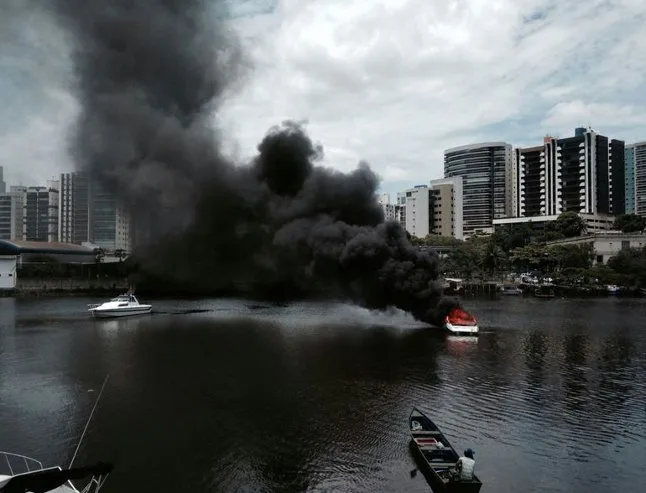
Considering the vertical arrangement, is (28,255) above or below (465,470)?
above

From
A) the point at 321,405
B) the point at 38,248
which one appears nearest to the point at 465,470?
the point at 321,405

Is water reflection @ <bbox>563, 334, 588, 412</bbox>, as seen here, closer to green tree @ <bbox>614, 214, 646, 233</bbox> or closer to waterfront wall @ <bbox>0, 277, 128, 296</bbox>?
waterfront wall @ <bbox>0, 277, 128, 296</bbox>

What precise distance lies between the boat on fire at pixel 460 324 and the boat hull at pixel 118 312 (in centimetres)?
5092

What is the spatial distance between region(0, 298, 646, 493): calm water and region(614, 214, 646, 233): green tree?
130748 millimetres

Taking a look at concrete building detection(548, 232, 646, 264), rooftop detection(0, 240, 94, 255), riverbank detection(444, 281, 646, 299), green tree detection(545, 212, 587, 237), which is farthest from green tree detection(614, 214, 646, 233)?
rooftop detection(0, 240, 94, 255)

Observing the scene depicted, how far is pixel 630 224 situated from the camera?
18175cm

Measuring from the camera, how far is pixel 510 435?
29312 mm

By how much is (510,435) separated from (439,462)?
6.98 m

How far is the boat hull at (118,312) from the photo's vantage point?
8419 centimetres

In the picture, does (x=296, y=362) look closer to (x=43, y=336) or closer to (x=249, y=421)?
(x=249, y=421)

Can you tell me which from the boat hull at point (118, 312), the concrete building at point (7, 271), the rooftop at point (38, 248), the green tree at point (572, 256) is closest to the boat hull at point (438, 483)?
the boat hull at point (118, 312)

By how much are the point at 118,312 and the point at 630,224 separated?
165 m

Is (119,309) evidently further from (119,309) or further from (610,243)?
(610,243)

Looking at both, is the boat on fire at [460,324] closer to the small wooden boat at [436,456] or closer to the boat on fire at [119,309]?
the small wooden boat at [436,456]
